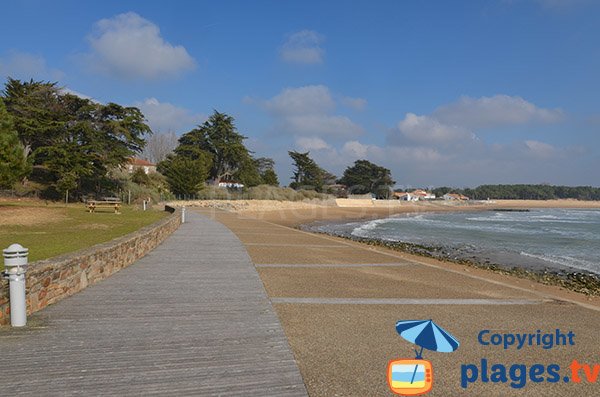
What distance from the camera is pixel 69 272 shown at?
5.73 m

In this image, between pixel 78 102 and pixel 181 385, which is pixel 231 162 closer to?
pixel 78 102

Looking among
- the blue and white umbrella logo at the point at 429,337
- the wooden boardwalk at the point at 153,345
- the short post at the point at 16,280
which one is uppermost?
the short post at the point at 16,280

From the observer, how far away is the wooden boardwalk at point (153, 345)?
321 cm

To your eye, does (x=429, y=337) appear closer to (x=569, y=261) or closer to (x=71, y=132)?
(x=569, y=261)

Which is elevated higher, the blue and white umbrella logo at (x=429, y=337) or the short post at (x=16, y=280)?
the short post at (x=16, y=280)

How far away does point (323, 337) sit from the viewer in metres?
4.49

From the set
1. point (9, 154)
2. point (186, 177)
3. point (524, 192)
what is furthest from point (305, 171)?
point (524, 192)

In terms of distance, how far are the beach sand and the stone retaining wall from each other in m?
2.90

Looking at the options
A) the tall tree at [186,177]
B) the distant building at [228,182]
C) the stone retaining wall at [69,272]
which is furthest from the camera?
the distant building at [228,182]

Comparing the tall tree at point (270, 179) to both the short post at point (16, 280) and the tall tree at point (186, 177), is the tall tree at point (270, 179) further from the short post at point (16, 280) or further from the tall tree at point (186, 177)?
the short post at point (16, 280)

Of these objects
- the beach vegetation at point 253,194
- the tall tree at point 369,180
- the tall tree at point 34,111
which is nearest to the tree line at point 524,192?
the tall tree at point 369,180

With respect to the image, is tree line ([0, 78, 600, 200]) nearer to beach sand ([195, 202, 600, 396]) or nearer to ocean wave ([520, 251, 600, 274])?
beach sand ([195, 202, 600, 396])

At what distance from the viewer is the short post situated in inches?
169

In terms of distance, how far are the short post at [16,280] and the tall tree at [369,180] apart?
3629 inches
